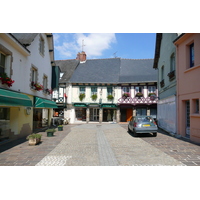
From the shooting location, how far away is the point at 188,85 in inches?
355

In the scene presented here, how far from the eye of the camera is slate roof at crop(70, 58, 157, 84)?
2361cm

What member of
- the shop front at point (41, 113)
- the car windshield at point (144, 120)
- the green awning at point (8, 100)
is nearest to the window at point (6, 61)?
Result: the green awning at point (8, 100)

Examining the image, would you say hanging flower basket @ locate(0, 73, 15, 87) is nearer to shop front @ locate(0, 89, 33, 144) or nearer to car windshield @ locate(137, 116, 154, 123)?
Result: shop front @ locate(0, 89, 33, 144)

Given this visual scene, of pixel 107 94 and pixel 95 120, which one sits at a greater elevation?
pixel 107 94

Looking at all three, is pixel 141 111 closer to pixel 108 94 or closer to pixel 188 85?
pixel 108 94

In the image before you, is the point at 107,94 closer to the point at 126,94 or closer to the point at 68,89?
the point at 126,94

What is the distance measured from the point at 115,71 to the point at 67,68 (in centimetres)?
819

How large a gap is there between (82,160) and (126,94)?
18.1 m

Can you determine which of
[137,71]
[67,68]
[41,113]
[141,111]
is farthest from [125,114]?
[41,113]

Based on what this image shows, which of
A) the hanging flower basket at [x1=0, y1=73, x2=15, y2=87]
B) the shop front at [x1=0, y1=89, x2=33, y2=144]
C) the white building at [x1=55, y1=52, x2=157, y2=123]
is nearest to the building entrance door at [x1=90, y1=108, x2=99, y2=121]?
the white building at [x1=55, y1=52, x2=157, y2=123]

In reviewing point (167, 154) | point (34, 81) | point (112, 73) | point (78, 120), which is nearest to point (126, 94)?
point (112, 73)

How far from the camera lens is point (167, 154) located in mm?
6004

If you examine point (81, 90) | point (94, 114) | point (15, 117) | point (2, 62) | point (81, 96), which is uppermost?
point (81, 90)

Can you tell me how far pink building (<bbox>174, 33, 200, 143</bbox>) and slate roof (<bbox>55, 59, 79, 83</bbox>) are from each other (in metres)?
17.1
